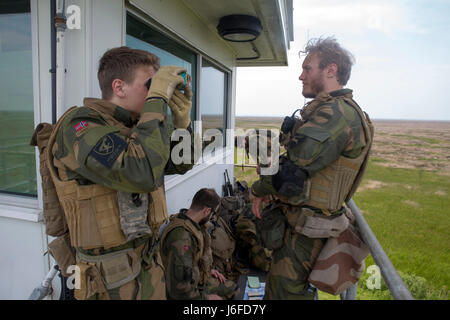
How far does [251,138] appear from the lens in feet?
6.95

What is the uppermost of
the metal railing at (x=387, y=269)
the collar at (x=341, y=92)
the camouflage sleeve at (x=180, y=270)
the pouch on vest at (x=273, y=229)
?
the collar at (x=341, y=92)

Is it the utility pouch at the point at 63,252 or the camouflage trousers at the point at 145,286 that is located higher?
the utility pouch at the point at 63,252

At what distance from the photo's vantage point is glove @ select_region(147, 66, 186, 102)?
1.31 metres

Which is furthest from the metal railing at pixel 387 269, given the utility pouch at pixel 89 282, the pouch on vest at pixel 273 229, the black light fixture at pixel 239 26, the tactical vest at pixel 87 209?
the black light fixture at pixel 239 26

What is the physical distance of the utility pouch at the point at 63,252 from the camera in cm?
150

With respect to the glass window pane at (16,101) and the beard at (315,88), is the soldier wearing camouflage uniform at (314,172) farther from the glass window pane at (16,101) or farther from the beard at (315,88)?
the glass window pane at (16,101)

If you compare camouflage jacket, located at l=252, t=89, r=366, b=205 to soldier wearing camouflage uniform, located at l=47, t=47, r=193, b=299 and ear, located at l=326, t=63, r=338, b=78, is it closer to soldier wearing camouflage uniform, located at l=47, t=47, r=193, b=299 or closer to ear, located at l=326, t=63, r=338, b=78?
ear, located at l=326, t=63, r=338, b=78

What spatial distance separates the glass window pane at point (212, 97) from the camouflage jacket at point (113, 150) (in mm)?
3251

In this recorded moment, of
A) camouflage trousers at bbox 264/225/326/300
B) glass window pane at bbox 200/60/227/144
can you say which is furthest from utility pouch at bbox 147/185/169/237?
glass window pane at bbox 200/60/227/144

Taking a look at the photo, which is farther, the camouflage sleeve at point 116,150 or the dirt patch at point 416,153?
the dirt patch at point 416,153

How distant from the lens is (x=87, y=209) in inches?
51.7

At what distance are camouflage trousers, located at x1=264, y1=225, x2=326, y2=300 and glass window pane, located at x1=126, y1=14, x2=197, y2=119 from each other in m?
2.13
